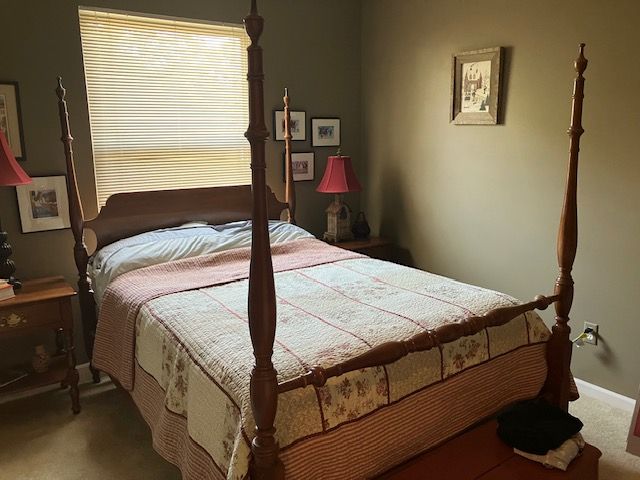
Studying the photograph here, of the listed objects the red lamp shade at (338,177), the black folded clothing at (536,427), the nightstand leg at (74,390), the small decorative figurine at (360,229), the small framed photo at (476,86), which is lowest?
the nightstand leg at (74,390)

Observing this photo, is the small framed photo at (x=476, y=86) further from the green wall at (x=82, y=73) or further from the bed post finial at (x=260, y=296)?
the bed post finial at (x=260, y=296)

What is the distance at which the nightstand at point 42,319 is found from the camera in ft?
8.68

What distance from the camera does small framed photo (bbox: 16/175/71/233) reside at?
3.01m

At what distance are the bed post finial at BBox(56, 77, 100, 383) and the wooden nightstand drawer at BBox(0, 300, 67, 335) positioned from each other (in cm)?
35

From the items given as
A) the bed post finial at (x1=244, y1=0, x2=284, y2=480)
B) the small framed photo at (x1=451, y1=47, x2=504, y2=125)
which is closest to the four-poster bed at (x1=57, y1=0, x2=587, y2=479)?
the bed post finial at (x1=244, y1=0, x2=284, y2=480)

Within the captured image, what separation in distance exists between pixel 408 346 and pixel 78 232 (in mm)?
2151

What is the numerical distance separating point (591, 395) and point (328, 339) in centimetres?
196

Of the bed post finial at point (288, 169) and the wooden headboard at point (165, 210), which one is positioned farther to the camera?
the bed post finial at point (288, 169)

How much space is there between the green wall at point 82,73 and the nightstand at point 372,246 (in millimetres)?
384

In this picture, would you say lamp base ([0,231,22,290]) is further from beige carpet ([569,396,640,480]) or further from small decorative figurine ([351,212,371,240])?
beige carpet ([569,396,640,480])

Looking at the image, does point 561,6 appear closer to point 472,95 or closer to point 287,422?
point 472,95

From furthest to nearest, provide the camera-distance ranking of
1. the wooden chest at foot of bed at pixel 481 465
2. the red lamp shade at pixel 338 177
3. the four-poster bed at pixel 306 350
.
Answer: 1. the red lamp shade at pixel 338 177
2. the wooden chest at foot of bed at pixel 481 465
3. the four-poster bed at pixel 306 350

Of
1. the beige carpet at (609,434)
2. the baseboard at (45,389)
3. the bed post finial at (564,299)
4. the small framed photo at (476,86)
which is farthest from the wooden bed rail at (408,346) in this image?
the baseboard at (45,389)

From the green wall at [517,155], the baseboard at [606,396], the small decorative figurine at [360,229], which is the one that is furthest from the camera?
the small decorative figurine at [360,229]
